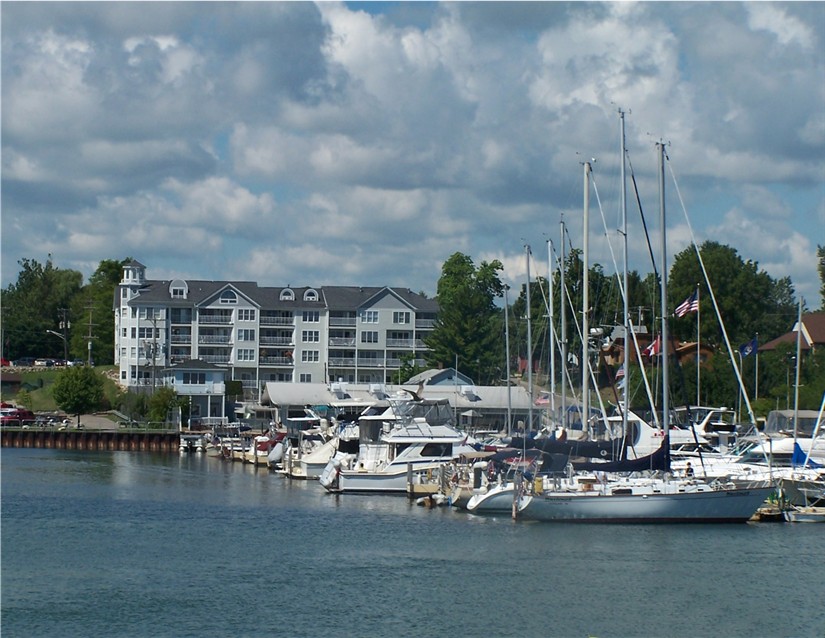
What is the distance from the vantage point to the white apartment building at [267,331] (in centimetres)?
13525

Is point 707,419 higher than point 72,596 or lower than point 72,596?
higher

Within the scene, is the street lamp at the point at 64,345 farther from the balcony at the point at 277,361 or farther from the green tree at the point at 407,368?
the green tree at the point at 407,368

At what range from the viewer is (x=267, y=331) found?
137000mm

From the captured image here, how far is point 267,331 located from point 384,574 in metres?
99.3

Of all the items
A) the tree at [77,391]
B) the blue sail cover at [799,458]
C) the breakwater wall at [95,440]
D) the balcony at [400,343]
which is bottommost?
the blue sail cover at [799,458]

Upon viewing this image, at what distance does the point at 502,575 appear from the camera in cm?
3884

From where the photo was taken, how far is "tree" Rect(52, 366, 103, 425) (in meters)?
116

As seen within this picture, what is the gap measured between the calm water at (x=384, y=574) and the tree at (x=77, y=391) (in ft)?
197

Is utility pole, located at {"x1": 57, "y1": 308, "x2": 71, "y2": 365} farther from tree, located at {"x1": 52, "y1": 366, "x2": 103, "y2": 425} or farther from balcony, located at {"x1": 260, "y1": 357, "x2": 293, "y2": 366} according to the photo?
tree, located at {"x1": 52, "y1": 366, "x2": 103, "y2": 425}

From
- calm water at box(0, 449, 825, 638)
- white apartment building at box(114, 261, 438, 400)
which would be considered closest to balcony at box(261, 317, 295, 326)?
white apartment building at box(114, 261, 438, 400)

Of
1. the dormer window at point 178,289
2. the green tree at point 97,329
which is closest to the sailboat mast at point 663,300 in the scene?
the dormer window at point 178,289

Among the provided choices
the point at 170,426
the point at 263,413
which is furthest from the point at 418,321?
the point at 170,426

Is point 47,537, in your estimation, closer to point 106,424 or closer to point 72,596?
point 72,596

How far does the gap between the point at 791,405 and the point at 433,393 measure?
86.6ft
